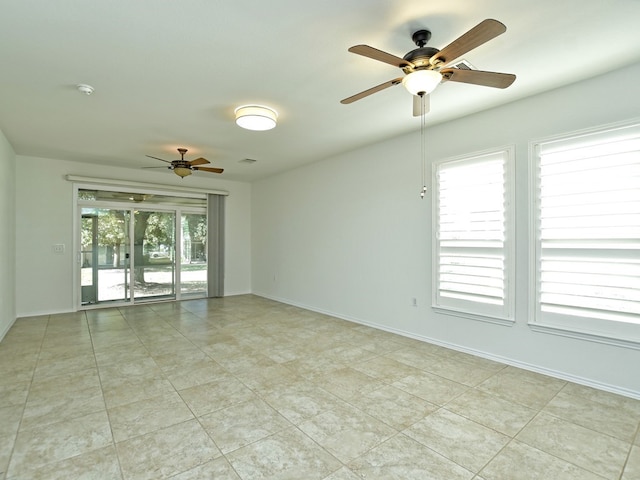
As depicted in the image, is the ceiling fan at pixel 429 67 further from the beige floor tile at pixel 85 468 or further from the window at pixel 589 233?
the beige floor tile at pixel 85 468

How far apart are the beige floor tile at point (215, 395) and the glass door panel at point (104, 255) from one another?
4483 millimetres

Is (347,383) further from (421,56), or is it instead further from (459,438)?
(421,56)

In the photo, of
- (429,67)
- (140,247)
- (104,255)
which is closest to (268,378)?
(429,67)

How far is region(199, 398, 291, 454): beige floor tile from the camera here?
2.08m

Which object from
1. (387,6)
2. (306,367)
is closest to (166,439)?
(306,367)

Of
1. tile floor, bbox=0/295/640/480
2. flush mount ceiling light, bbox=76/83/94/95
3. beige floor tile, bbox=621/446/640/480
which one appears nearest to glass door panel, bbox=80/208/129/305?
tile floor, bbox=0/295/640/480

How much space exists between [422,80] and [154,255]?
6.24 m

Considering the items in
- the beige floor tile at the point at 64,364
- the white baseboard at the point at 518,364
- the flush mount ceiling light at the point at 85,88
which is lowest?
the beige floor tile at the point at 64,364

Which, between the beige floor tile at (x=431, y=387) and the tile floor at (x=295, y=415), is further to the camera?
the beige floor tile at (x=431, y=387)

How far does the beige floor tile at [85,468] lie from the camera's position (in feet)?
5.73

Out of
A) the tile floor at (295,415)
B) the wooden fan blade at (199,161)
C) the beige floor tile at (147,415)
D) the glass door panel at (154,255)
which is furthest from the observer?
the glass door panel at (154,255)

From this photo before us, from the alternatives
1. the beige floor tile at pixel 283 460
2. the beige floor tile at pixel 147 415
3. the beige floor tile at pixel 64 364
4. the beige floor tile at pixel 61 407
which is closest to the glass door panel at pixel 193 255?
the beige floor tile at pixel 64 364

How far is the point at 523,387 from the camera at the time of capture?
2822mm

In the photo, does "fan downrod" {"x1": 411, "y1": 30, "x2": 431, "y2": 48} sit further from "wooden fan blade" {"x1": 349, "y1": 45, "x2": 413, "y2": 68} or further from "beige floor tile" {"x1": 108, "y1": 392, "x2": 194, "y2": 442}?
"beige floor tile" {"x1": 108, "y1": 392, "x2": 194, "y2": 442}
